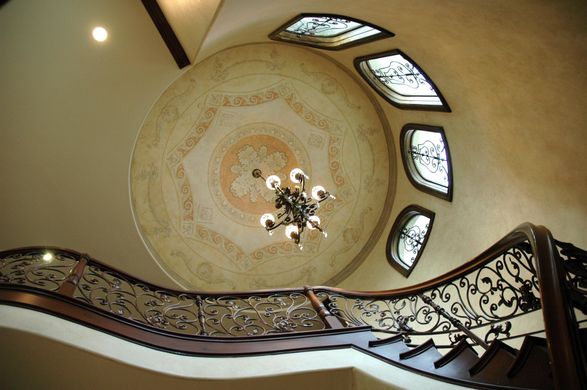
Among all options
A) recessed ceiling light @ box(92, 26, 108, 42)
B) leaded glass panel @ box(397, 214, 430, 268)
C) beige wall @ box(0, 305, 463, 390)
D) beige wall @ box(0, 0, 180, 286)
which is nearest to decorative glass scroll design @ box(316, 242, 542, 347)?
beige wall @ box(0, 305, 463, 390)

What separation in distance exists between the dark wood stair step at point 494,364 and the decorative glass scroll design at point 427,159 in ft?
18.4

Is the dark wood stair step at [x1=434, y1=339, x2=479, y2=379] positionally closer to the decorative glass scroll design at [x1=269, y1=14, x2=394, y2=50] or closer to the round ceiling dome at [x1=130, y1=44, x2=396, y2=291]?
the decorative glass scroll design at [x1=269, y1=14, x2=394, y2=50]

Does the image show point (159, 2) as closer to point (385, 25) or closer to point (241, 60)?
point (241, 60)

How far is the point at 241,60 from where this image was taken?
1040cm

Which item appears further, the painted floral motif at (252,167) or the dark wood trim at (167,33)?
the painted floral motif at (252,167)

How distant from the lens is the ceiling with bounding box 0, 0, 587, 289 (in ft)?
20.4

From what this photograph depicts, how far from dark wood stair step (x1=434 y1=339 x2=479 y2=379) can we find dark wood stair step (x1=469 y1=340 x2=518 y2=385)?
5.4 inches

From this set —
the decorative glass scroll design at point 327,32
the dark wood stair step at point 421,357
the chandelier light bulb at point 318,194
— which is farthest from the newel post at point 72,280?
the decorative glass scroll design at point 327,32

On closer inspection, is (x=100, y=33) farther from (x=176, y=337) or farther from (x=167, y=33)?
(x=176, y=337)

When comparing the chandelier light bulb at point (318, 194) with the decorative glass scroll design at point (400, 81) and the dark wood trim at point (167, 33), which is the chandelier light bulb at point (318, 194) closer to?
the decorative glass scroll design at point (400, 81)

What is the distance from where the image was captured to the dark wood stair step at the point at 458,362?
Result: 15.0 ft

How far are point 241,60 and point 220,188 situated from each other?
3.16 meters

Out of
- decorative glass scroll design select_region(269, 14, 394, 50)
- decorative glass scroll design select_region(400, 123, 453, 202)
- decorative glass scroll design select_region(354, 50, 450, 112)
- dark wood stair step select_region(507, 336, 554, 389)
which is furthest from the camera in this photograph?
decorative glass scroll design select_region(400, 123, 453, 202)

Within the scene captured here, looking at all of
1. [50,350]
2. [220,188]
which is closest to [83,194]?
[220,188]
